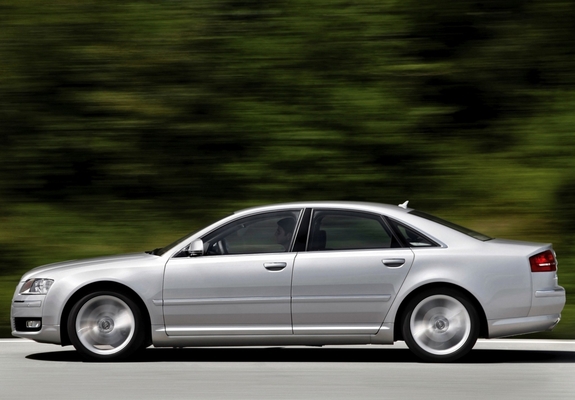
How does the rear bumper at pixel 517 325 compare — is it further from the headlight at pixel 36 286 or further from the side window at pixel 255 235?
the headlight at pixel 36 286

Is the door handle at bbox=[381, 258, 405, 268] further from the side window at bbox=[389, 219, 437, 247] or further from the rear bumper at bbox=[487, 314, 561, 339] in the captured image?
the rear bumper at bbox=[487, 314, 561, 339]

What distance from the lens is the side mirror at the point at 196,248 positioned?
7.86 m

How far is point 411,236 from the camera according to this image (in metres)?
7.95

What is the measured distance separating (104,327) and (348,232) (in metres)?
2.23

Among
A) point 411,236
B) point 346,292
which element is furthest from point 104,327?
point 411,236

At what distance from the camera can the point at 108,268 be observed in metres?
7.96

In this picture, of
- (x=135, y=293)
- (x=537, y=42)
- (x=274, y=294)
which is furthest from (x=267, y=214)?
(x=537, y=42)

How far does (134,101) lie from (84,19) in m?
1.67

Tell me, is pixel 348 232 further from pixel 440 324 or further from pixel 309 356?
pixel 309 356

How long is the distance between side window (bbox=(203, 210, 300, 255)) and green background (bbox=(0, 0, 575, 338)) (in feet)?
15.7

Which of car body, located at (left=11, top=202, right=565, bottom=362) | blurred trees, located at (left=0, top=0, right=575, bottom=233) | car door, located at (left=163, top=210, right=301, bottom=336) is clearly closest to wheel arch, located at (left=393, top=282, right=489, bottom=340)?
car body, located at (left=11, top=202, right=565, bottom=362)

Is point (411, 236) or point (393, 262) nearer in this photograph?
point (393, 262)
